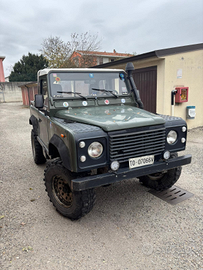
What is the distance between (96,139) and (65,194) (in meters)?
1.04

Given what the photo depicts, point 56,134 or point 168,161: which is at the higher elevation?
point 56,134

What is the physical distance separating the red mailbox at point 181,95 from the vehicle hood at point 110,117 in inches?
196

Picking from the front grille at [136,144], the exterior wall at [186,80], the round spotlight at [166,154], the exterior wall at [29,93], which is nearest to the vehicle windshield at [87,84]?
the front grille at [136,144]

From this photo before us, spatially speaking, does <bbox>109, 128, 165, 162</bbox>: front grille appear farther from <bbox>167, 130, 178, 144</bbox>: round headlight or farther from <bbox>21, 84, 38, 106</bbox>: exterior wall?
<bbox>21, 84, 38, 106</bbox>: exterior wall

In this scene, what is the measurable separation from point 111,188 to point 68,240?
61.5 inches

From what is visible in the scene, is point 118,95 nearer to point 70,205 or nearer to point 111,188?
point 111,188

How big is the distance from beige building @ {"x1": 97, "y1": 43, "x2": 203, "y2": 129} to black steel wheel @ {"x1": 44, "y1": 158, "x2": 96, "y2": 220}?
5907 mm

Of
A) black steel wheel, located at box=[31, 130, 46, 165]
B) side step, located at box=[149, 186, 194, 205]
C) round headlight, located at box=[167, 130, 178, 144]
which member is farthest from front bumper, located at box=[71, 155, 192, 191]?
black steel wheel, located at box=[31, 130, 46, 165]

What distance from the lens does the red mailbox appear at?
808 centimetres

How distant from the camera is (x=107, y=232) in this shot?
9.45ft

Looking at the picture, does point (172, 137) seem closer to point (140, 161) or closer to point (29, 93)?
point (140, 161)

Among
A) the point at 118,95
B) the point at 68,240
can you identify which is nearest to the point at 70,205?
the point at 68,240

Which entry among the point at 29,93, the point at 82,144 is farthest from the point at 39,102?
the point at 29,93

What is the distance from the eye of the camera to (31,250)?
2.57 m
